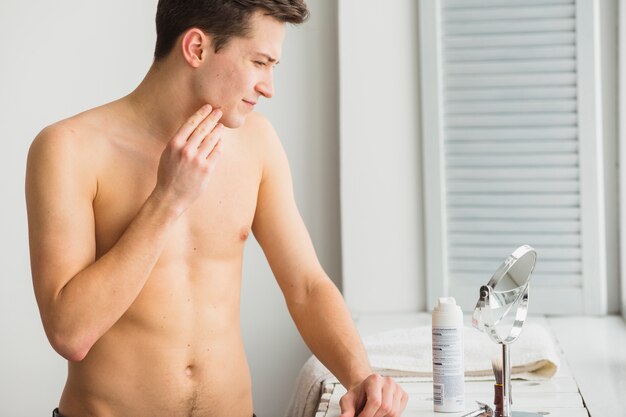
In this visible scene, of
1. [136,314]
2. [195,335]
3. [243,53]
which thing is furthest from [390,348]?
[243,53]

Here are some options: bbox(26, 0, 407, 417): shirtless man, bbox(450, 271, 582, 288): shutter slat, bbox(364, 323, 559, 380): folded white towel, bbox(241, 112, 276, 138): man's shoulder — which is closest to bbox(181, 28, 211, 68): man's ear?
bbox(26, 0, 407, 417): shirtless man

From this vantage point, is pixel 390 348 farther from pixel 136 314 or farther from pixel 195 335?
pixel 136 314

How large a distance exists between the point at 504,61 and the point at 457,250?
52 centimetres

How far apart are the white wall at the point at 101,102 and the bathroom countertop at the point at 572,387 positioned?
81 centimetres

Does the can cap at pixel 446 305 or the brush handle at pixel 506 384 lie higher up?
the can cap at pixel 446 305

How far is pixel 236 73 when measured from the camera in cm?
150

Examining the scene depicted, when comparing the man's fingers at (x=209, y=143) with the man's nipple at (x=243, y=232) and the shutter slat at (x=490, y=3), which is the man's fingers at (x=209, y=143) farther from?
the shutter slat at (x=490, y=3)

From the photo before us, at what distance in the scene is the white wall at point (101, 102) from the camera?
2604 mm

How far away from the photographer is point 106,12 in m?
2.66

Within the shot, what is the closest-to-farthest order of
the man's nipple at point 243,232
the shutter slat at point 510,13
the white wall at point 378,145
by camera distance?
the man's nipple at point 243,232, the shutter slat at point 510,13, the white wall at point 378,145

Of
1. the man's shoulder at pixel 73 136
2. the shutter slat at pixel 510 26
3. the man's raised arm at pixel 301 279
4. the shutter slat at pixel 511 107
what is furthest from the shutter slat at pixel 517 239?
the man's shoulder at pixel 73 136

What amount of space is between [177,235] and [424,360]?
0.55m

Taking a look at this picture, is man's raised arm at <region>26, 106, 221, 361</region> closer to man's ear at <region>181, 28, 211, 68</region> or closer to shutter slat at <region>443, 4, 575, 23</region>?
man's ear at <region>181, 28, 211, 68</region>

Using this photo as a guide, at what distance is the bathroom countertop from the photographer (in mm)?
1474
